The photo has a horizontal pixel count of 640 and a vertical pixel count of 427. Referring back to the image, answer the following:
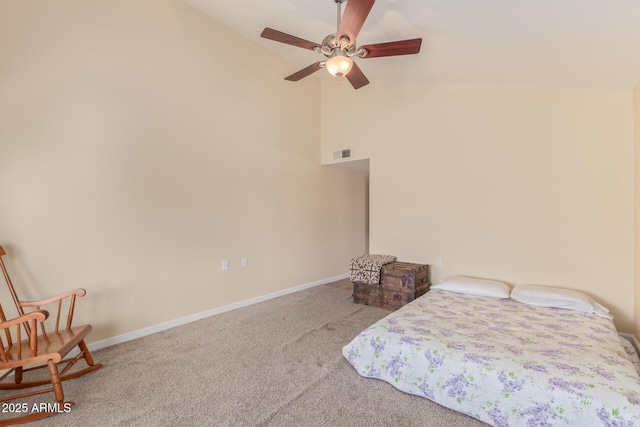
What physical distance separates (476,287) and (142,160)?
3.62 m

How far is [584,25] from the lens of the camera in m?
1.83

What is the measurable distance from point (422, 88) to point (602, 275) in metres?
2.79

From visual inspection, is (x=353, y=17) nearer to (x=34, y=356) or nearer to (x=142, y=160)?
(x=142, y=160)

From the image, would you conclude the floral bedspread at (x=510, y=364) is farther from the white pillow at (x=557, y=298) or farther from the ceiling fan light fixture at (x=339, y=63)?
the ceiling fan light fixture at (x=339, y=63)

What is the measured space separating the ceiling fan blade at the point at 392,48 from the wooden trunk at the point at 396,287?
7.48 feet

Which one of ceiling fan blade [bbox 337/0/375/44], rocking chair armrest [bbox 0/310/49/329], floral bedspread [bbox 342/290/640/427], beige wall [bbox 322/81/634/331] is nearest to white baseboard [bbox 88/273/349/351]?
rocking chair armrest [bbox 0/310/49/329]

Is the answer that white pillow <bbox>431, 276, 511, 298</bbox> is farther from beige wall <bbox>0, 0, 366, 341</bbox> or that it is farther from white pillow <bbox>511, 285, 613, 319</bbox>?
beige wall <bbox>0, 0, 366, 341</bbox>

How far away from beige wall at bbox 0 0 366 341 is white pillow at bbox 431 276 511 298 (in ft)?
7.23

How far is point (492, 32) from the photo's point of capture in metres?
2.16

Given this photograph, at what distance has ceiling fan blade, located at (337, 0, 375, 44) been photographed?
1803 mm

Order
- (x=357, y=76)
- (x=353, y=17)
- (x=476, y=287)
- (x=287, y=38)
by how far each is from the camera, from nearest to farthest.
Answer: (x=353, y=17) → (x=287, y=38) → (x=357, y=76) → (x=476, y=287)

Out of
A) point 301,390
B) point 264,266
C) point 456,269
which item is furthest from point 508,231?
point 264,266

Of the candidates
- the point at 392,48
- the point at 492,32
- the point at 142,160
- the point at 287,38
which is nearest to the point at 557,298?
the point at 492,32

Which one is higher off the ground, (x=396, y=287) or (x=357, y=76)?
(x=357, y=76)
